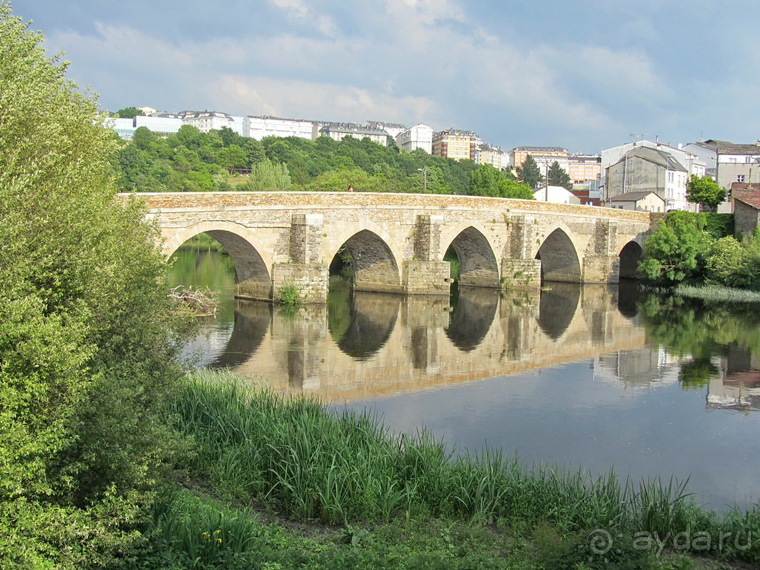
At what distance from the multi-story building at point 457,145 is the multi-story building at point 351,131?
466 inches

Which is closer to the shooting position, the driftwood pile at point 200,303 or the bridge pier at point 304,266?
the driftwood pile at point 200,303

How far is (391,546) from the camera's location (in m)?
6.56

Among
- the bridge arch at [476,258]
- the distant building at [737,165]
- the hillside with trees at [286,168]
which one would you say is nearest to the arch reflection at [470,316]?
the bridge arch at [476,258]

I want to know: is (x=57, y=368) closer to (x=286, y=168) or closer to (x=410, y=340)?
(x=410, y=340)

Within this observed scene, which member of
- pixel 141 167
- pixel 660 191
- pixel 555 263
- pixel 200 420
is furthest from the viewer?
pixel 141 167

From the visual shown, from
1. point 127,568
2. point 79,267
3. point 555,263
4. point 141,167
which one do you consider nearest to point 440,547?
point 127,568

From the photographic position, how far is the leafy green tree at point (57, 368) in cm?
512

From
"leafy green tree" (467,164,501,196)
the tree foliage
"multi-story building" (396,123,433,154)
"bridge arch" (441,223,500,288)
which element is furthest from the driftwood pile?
"multi-story building" (396,123,433,154)

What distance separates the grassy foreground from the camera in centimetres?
607

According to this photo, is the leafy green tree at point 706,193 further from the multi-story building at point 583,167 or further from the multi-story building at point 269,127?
the multi-story building at point 583,167

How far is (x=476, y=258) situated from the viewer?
33.1 metres

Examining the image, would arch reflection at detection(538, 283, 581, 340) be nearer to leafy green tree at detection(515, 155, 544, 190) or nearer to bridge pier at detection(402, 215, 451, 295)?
bridge pier at detection(402, 215, 451, 295)

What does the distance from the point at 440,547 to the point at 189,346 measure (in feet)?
42.2

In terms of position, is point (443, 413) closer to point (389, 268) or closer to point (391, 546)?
point (391, 546)
